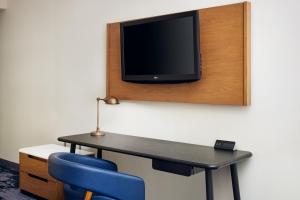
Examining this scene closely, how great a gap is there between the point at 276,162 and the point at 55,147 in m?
2.38

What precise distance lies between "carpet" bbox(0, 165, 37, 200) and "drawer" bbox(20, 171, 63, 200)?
0.09 metres

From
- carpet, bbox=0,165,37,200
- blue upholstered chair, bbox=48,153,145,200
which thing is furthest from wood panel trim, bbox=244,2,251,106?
carpet, bbox=0,165,37,200

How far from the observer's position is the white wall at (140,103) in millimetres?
2342

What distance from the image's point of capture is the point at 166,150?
8.24ft

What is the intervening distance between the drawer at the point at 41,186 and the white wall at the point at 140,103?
573 mm

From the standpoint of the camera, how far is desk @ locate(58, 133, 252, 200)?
2188 millimetres

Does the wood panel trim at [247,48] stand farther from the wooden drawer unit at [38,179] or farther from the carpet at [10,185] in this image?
the carpet at [10,185]

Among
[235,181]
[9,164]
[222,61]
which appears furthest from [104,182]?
[9,164]

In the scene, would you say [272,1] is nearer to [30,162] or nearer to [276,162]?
[276,162]

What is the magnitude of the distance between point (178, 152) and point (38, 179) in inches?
70.8

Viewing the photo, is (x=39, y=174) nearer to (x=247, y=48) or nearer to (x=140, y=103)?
(x=140, y=103)

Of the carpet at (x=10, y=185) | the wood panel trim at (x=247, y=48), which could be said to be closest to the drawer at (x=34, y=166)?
the carpet at (x=10, y=185)

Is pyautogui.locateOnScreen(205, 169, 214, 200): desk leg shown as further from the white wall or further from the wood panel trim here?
the wood panel trim

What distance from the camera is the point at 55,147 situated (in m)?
3.86
